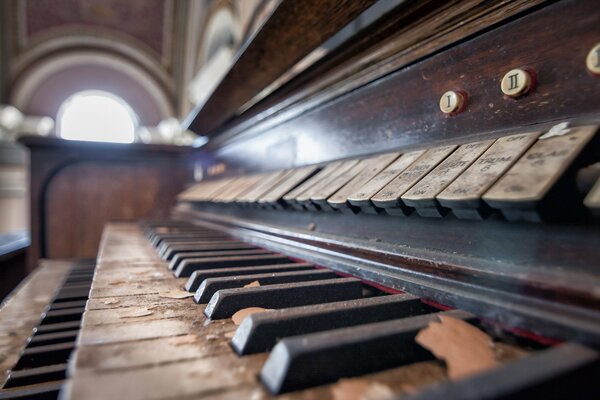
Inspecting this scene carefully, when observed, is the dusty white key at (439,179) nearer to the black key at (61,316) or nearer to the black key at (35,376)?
the black key at (35,376)

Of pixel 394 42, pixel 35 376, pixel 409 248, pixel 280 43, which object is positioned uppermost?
pixel 280 43

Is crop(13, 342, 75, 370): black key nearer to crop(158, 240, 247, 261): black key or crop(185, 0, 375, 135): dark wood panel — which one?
crop(158, 240, 247, 261): black key

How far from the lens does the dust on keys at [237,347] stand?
489 mm

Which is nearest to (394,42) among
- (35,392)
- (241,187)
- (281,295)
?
(281,295)

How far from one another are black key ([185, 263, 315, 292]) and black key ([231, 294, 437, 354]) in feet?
1.21

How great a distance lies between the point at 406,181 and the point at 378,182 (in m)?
0.10

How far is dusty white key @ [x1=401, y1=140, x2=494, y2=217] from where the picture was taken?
737mm

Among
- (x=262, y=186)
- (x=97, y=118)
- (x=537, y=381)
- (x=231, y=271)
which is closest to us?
(x=537, y=381)

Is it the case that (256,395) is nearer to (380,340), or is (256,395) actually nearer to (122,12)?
(380,340)

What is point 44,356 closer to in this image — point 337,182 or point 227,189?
point 337,182

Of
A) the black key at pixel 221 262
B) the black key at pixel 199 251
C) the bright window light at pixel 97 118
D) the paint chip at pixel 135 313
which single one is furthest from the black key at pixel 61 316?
the bright window light at pixel 97 118

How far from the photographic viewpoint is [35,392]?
3.07 ft

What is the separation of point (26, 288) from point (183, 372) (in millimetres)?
2338

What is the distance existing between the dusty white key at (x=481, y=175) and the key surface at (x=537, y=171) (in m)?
0.01
